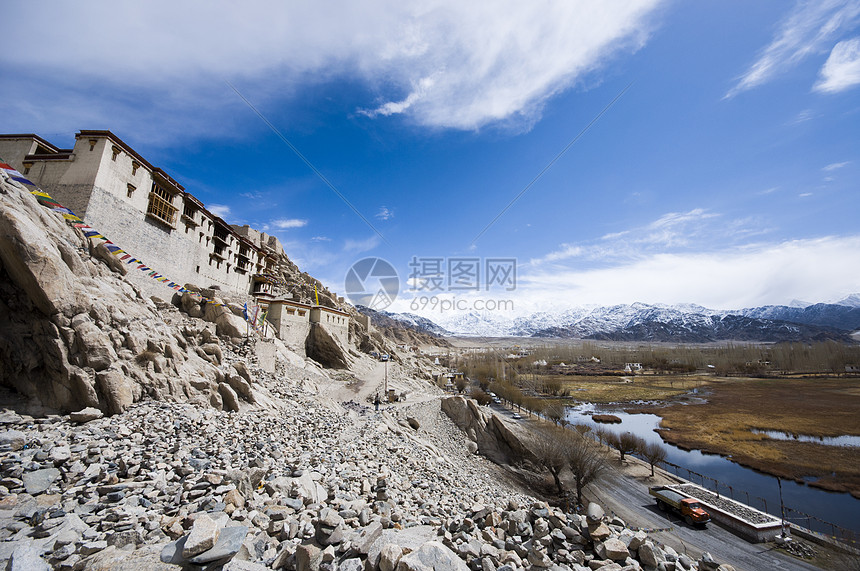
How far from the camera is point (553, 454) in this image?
88.2 ft

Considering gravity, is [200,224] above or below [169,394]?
above

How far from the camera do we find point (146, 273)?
20875 mm

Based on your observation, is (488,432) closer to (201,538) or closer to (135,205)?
(201,538)

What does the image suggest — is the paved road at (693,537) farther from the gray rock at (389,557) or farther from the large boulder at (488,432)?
the gray rock at (389,557)

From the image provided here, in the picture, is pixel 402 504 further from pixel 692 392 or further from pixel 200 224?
pixel 692 392

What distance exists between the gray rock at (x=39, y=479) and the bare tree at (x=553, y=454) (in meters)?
28.4

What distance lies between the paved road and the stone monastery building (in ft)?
108

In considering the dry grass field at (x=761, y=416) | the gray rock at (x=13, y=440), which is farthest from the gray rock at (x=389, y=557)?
the dry grass field at (x=761, y=416)

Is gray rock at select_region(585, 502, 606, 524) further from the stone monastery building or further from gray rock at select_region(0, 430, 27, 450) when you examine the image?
the stone monastery building

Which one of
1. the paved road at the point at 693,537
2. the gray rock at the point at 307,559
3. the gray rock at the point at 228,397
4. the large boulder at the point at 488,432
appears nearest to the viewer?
the gray rock at the point at 307,559

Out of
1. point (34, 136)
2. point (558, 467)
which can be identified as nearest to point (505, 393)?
point (558, 467)

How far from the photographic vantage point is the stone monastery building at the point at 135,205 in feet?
62.6

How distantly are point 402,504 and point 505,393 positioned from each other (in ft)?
157

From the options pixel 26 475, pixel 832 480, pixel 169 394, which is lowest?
pixel 832 480
